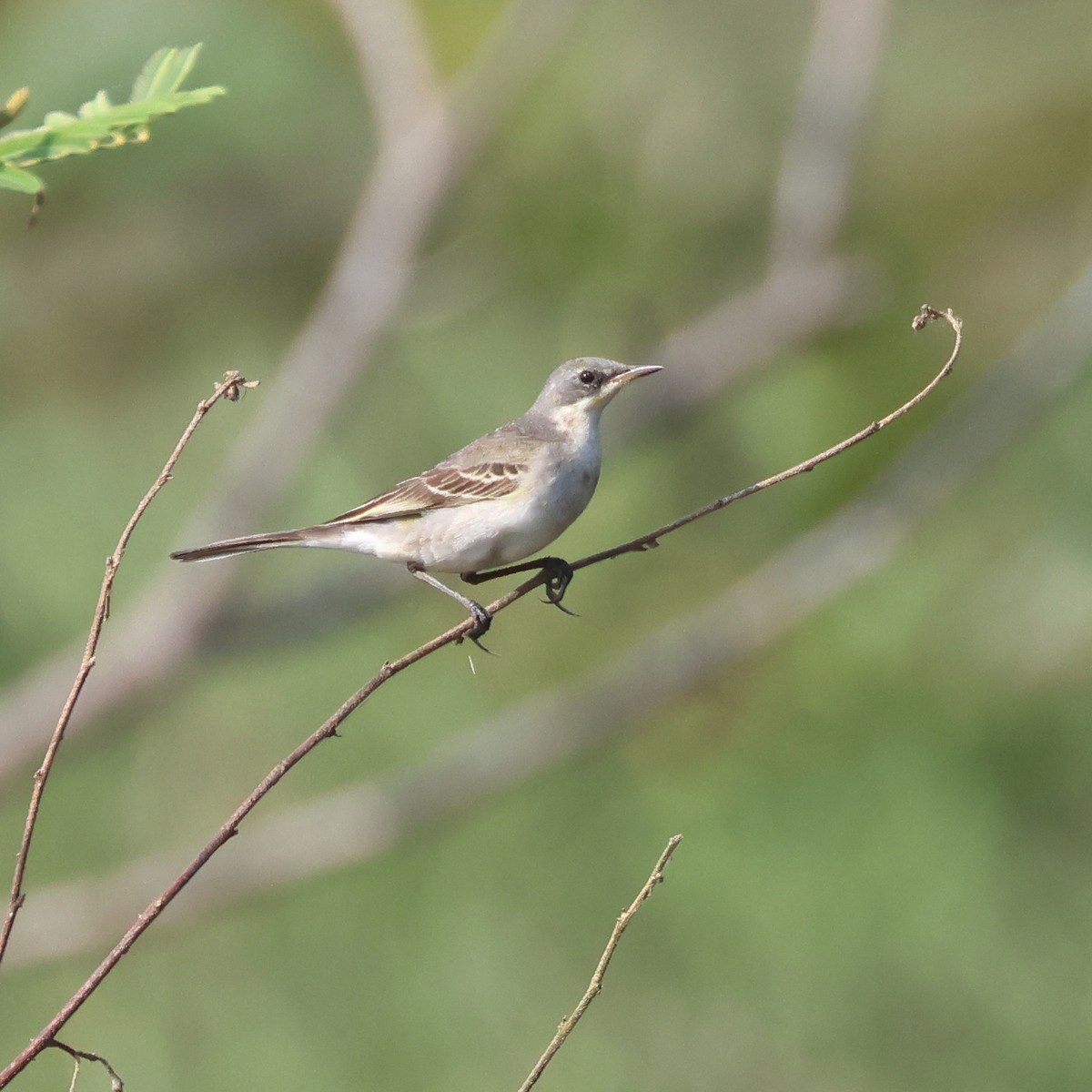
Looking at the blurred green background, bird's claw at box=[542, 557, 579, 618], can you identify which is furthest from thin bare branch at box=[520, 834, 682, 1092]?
the blurred green background

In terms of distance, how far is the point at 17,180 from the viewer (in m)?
1.58

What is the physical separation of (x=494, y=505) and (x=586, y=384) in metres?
0.63

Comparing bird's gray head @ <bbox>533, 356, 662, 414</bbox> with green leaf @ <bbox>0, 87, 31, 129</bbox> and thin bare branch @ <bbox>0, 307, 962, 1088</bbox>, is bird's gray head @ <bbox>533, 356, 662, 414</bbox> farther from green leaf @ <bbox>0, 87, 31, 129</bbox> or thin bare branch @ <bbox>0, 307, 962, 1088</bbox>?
green leaf @ <bbox>0, 87, 31, 129</bbox>

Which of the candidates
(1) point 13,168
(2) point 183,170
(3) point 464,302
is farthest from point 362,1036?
(1) point 13,168

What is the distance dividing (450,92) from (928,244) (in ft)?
8.78

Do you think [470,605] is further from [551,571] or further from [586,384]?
[586,384]

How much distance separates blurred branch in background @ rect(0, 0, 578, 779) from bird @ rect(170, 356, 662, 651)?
3184 millimetres

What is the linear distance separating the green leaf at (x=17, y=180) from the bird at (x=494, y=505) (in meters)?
2.18

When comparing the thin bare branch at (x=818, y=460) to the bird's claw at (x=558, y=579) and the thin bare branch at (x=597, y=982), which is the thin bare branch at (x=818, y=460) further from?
the bird's claw at (x=558, y=579)

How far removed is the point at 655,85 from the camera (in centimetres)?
772

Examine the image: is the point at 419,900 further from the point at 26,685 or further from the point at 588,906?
the point at 26,685

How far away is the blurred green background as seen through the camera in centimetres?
761

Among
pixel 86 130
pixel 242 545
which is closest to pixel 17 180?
pixel 86 130

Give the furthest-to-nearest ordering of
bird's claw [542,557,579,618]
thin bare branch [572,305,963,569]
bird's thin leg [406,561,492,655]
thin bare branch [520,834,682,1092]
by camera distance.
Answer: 1. bird's claw [542,557,579,618]
2. bird's thin leg [406,561,492,655]
3. thin bare branch [572,305,963,569]
4. thin bare branch [520,834,682,1092]
